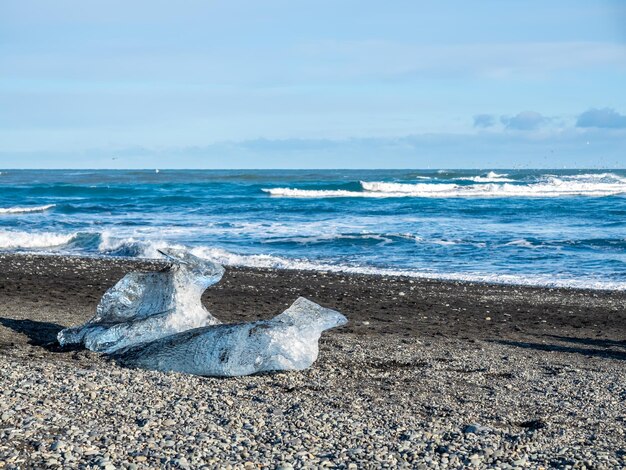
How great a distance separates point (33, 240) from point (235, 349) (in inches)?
684

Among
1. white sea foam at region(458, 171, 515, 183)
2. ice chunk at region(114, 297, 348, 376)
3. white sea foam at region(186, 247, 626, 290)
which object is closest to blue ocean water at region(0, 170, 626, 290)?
white sea foam at region(186, 247, 626, 290)

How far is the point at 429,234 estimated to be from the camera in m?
26.0

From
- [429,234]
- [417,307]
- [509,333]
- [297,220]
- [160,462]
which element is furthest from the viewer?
[297,220]

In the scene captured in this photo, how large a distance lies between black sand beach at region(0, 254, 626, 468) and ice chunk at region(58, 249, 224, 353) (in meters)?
0.41

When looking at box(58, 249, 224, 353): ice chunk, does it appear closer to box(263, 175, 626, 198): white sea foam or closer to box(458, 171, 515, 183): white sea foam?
box(263, 175, 626, 198): white sea foam

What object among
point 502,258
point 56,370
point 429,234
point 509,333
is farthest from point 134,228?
point 56,370

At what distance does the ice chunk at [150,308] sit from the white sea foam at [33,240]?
14510 mm

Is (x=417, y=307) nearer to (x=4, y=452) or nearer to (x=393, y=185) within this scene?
(x=4, y=452)

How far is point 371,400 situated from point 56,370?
286cm

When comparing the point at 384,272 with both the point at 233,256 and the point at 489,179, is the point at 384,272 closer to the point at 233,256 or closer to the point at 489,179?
the point at 233,256

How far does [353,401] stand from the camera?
683cm

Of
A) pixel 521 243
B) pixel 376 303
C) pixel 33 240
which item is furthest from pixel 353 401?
pixel 33 240

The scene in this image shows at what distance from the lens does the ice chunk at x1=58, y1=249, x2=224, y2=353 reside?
8727mm

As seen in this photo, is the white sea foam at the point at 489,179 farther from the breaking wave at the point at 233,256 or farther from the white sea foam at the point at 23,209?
the breaking wave at the point at 233,256
